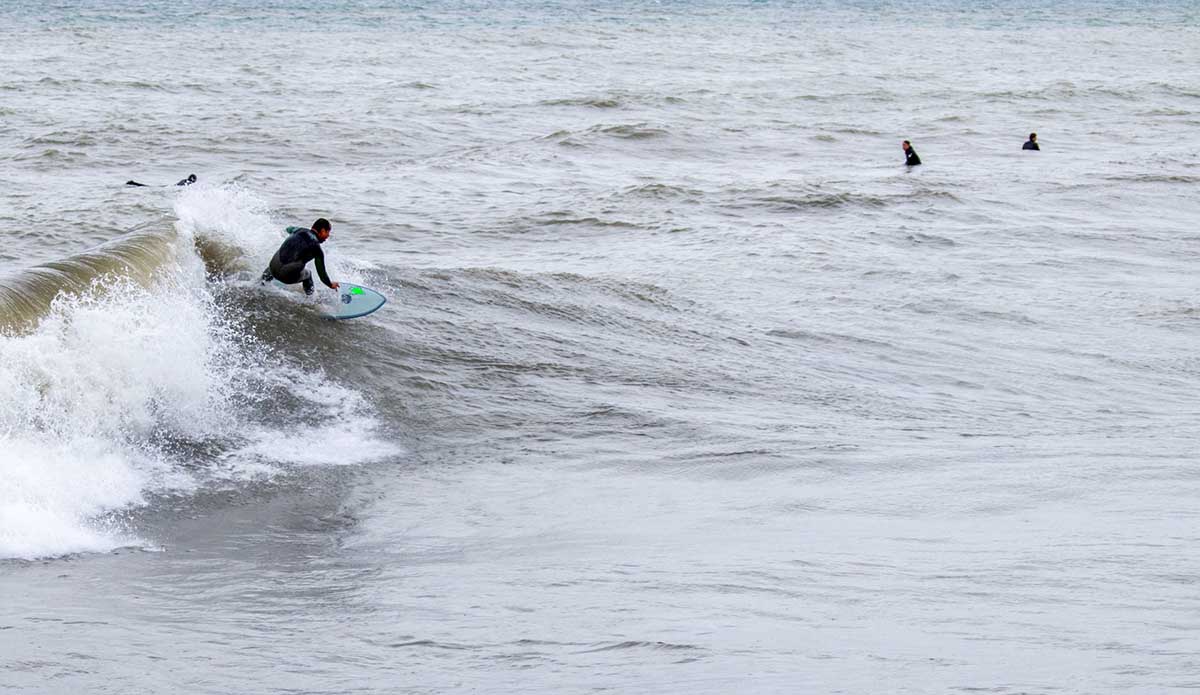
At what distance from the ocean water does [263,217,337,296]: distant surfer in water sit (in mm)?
483

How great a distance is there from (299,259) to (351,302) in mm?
931

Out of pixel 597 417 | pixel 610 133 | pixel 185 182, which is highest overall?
pixel 610 133

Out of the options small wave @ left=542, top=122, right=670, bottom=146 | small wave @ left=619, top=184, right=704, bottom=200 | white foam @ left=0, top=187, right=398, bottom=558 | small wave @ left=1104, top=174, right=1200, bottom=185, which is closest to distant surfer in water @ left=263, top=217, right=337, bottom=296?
white foam @ left=0, top=187, right=398, bottom=558

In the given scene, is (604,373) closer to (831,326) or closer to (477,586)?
(831,326)

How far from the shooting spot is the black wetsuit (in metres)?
16.9

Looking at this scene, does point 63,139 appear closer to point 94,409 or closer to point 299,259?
point 299,259

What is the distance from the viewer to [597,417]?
15.0 metres

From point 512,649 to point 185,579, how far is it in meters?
2.68

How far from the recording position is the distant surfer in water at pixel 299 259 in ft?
55.2

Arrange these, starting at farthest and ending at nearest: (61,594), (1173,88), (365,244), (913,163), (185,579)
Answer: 1. (1173,88)
2. (913,163)
3. (365,244)
4. (185,579)
5. (61,594)

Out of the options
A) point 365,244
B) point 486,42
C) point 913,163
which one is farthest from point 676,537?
point 486,42

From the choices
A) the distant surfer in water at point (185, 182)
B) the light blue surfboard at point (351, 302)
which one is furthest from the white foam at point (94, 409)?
the distant surfer in water at point (185, 182)

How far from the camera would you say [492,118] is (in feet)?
141

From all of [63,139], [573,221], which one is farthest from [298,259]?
[63,139]
